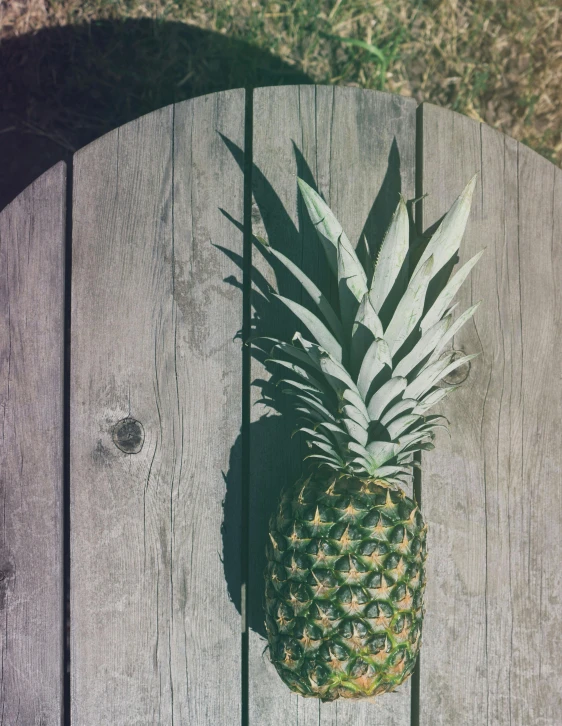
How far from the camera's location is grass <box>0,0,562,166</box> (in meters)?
2.64

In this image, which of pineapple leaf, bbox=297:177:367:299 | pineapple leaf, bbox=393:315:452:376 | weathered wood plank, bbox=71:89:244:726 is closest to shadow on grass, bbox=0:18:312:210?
weathered wood plank, bbox=71:89:244:726

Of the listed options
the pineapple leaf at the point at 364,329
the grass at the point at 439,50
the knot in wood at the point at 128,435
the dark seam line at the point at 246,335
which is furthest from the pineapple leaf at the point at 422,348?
the grass at the point at 439,50

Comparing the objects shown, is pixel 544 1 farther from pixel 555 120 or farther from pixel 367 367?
pixel 367 367

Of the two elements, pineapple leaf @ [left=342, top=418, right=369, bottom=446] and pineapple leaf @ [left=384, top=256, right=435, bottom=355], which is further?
pineapple leaf @ [left=342, top=418, right=369, bottom=446]

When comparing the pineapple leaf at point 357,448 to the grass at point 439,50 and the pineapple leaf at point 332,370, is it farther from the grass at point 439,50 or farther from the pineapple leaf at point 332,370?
the grass at point 439,50

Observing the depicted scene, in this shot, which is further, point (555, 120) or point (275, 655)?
point (555, 120)

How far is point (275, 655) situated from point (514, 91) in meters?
2.69

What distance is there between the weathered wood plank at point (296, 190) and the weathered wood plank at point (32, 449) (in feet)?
2.40

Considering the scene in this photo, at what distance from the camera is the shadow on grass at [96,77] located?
261cm

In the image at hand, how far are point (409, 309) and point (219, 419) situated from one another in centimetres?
87

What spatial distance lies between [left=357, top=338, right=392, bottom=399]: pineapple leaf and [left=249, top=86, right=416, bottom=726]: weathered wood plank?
0.52m

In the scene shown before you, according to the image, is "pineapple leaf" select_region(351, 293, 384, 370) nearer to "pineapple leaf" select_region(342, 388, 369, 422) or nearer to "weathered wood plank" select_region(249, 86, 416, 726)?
"pineapple leaf" select_region(342, 388, 369, 422)

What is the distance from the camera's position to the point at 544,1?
8.82 ft

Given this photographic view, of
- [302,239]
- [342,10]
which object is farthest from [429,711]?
[342,10]
